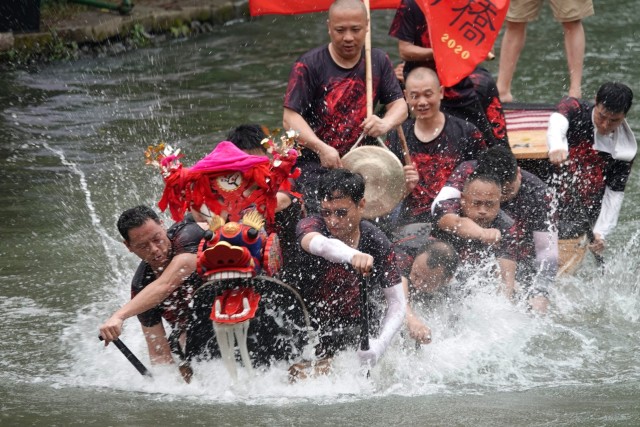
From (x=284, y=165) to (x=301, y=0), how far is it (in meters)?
2.06

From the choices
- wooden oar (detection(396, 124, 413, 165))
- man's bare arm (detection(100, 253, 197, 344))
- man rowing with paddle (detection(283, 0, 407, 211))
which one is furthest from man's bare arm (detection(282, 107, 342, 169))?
man's bare arm (detection(100, 253, 197, 344))

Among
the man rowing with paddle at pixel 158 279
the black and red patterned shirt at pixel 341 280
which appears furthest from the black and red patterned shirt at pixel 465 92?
the man rowing with paddle at pixel 158 279

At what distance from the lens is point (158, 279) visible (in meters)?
5.16

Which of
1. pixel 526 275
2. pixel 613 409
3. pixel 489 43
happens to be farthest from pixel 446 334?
pixel 489 43

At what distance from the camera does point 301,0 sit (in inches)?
278

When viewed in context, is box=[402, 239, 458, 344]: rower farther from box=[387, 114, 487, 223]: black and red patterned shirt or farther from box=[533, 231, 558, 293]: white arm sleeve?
box=[533, 231, 558, 293]: white arm sleeve

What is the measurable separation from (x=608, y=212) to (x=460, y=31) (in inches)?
56.9

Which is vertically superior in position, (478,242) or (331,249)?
(478,242)

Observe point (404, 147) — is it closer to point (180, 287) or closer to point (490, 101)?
point (490, 101)

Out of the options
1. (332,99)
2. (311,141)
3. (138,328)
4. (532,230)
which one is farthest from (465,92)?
(138,328)

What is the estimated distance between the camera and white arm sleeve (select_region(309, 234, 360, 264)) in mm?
5012

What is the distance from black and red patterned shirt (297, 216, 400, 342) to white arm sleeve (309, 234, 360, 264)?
0.75 ft

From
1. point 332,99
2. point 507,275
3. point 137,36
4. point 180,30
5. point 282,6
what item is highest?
point 180,30

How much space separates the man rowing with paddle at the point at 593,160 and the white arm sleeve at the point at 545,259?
0.48 m
